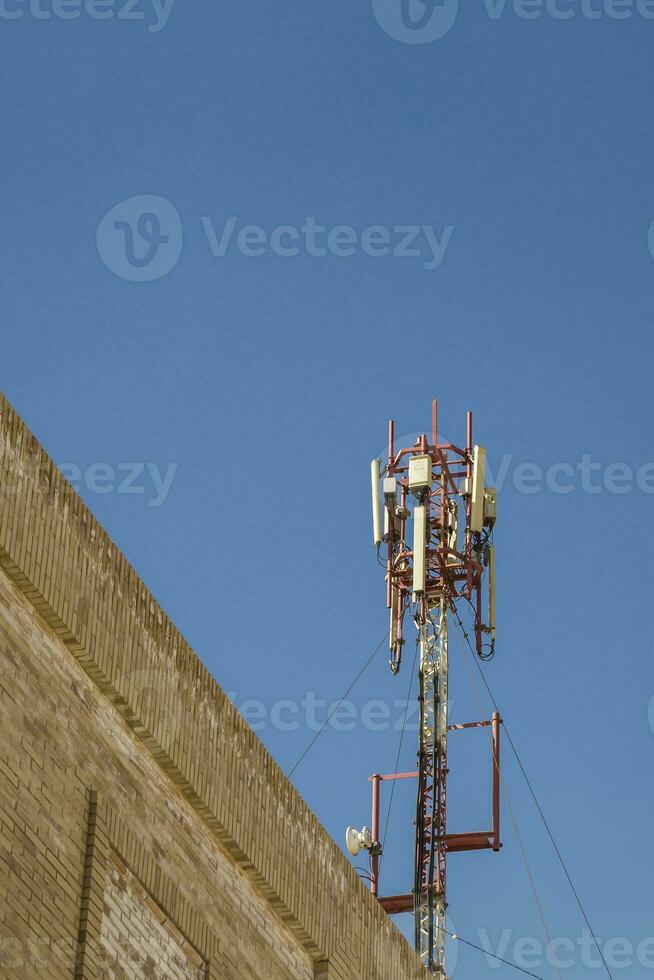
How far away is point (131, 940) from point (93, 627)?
263 centimetres

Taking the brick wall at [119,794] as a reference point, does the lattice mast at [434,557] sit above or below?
above

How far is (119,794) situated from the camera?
15.9 metres

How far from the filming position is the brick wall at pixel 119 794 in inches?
572

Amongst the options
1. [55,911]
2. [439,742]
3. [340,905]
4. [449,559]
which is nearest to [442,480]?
[449,559]

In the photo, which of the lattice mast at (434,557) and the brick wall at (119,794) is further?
the lattice mast at (434,557)

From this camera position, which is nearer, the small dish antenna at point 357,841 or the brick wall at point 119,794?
the brick wall at point 119,794

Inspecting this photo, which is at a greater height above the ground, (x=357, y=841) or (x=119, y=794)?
(x=357, y=841)

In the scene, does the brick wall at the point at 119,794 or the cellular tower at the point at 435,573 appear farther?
the cellular tower at the point at 435,573

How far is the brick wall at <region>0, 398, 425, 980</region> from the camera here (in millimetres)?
14539

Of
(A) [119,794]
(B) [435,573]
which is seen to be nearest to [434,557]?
(B) [435,573]

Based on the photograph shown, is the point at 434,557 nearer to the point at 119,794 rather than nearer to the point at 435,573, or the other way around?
the point at 435,573

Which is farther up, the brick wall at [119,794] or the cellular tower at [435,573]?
the cellular tower at [435,573]

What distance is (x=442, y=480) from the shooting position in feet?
108

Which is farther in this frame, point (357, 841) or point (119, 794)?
point (357, 841)
